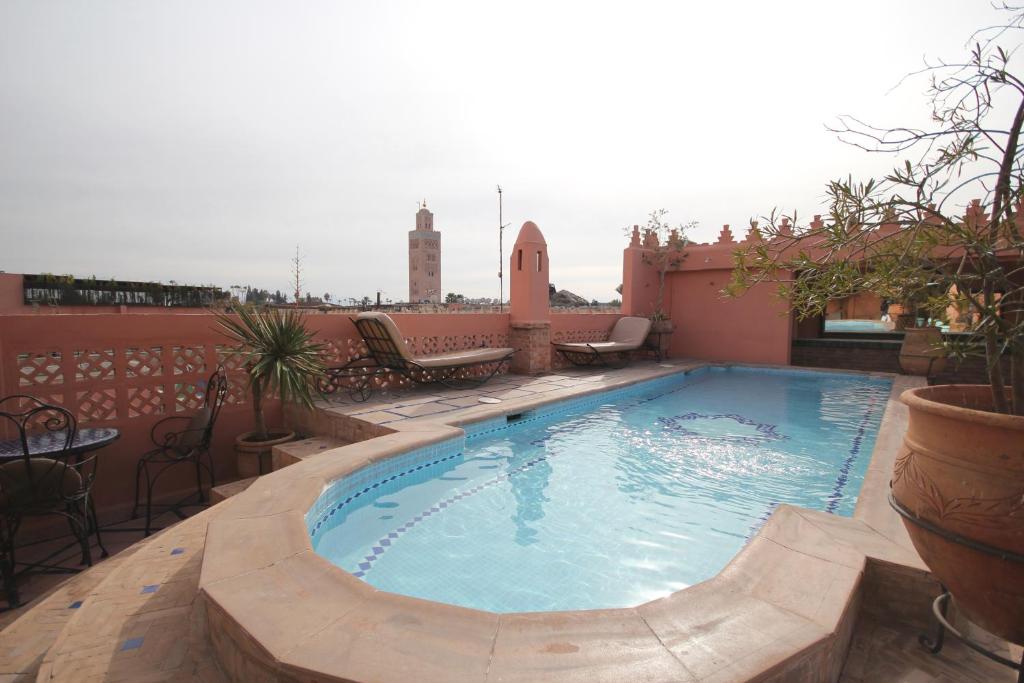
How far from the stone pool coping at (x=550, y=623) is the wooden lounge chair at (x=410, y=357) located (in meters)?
3.70

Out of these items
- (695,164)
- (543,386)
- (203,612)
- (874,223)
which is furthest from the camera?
(543,386)

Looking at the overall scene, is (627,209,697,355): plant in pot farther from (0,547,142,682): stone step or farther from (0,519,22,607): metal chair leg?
(0,519,22,607): metal chair leg

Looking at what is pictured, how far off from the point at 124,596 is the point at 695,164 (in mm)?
6245

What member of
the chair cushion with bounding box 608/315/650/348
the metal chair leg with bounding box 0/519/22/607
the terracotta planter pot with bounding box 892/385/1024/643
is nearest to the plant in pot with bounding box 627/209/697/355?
the chair cushion with bounding box 608/315/650/348

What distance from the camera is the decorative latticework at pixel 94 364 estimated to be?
388 cm

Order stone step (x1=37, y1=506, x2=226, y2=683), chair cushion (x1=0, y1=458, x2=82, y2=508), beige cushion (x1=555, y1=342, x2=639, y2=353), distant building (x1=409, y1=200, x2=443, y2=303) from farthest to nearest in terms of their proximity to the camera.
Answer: distant building (x1=409, y1=200, x2=443, y2=303), beige cushion (x1=555, y1=342, x2=639, y2=353), chair cushion (x1=0, y1=458, x2=82, y2=508), stone step (x1=37, y1=506, x2=226, y2=683)

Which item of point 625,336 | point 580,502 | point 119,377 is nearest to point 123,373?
point 119,377

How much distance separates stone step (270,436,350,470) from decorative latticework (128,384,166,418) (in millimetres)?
1146

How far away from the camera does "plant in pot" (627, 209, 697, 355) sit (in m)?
11.3

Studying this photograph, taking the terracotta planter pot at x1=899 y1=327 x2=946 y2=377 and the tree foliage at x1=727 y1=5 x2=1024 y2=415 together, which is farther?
the terracotta planter pot at x1=899 y1=327 x2=946 y2=377

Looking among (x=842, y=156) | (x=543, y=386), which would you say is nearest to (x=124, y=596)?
(x=842, y=156)

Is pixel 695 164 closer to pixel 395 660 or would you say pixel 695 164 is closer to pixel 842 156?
pixel 842 156

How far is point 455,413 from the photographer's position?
514 centimetres

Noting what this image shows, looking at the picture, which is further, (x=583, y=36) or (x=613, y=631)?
(x=583, y=36)
